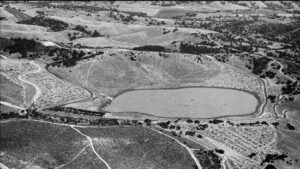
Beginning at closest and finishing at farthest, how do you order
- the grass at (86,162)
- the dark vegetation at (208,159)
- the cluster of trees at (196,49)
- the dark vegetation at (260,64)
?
the grass at (86,162), the dark vegetation at (208,159), the dark vegetation at (260,64), the cluster of trees at (196,49)

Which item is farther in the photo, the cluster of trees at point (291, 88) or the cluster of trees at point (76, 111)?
the cluster of trees at point (291, 88)

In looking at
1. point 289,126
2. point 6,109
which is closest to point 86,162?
point 6,109

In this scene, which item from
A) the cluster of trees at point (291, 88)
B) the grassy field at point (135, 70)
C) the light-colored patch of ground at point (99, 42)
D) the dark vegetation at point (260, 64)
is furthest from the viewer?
the light-colored patch of ground at point (99, 42)

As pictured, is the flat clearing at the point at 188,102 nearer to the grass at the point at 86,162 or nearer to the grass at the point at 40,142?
the grass at the point at 40,142

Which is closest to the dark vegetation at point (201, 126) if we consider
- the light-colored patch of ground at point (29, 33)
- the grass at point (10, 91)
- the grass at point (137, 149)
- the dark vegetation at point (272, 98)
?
the grass at point (137, 149)

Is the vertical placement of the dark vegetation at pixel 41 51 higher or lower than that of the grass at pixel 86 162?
higher

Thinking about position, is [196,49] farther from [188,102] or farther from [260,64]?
[188,102]

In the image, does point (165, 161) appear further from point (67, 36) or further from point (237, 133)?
point (67, 36)
